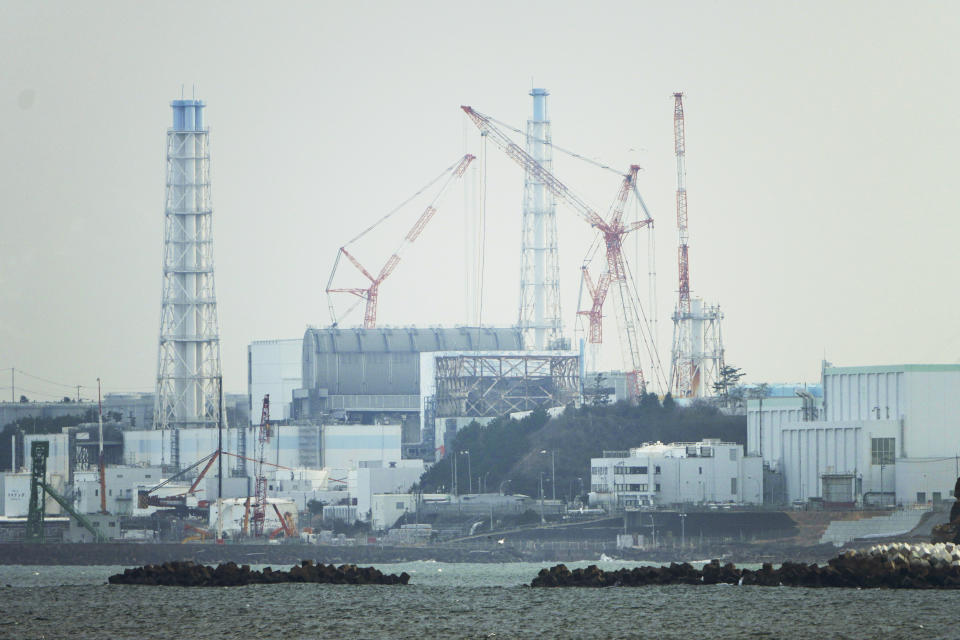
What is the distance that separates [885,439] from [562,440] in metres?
34.3

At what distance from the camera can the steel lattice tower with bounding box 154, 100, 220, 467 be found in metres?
156

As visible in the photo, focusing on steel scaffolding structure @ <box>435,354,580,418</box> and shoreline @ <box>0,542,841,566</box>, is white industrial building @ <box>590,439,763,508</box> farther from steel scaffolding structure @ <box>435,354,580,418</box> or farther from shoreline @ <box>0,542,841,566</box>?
steel scaffolding structure @ <box>435,354,580,418</box>

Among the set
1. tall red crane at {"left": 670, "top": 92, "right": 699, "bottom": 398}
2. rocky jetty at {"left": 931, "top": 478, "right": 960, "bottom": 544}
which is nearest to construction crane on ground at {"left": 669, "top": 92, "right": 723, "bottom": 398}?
tall red crane at {"left": 670, "top": 92, "right": 699, "bottom": 398}

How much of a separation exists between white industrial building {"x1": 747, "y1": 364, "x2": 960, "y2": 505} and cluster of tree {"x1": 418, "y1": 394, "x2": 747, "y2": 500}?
19.3 m

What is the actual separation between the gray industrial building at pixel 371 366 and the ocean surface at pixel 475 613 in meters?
107

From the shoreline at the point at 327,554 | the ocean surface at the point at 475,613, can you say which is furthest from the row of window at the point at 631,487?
the ocean surface at the point at 475,613

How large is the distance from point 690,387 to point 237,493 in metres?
36.0

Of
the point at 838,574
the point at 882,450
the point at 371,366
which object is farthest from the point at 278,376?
the point at 838,574

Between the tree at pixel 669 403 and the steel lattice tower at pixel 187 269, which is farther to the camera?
the steel lattice tower at pixel 187 269

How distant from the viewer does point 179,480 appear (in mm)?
151625

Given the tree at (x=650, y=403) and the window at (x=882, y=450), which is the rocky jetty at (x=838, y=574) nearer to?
the window at (x=882, y=450)

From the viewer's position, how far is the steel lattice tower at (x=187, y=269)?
156m

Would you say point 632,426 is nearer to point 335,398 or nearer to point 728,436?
point 728,436

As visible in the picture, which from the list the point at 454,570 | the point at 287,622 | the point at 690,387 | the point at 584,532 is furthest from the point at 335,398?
the point at 287,622
